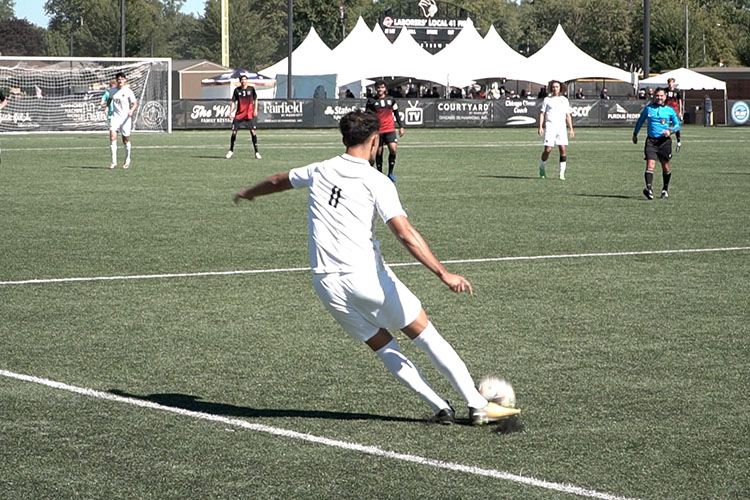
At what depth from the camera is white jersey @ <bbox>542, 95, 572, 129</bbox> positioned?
82.7 ft

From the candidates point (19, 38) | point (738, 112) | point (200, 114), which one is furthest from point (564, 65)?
point (19, 38)

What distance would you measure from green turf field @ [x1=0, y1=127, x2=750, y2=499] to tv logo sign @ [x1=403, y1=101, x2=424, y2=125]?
32394 millimetres

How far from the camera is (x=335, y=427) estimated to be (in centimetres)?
655

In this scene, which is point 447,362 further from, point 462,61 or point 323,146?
point 462,61

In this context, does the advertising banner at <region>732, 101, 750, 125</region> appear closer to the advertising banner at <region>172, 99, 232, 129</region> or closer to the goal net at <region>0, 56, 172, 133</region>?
the advertising banner at <region>172, 99, 232, 129</region>

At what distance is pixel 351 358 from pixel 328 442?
6.66 feet

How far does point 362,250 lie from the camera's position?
628 centimetres

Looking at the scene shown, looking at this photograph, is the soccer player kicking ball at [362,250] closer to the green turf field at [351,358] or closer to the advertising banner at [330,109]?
the green turf field at [351,358]

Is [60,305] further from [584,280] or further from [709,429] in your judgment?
[709,429]

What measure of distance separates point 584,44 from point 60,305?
117m

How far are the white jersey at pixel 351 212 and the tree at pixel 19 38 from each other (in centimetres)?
13718

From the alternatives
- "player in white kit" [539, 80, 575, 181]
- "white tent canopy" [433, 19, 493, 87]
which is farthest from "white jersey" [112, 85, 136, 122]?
"white tent canopy" [433, 19, 493, 87]

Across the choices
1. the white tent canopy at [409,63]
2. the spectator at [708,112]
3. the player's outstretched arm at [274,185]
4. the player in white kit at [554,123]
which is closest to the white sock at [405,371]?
the player's outstretched arm at [274,185]

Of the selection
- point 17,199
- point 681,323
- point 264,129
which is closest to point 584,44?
point 264,129
